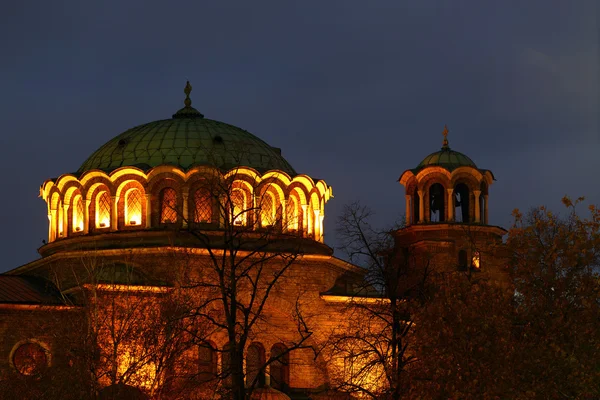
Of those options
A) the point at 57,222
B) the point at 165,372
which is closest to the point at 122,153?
the point at 57,222

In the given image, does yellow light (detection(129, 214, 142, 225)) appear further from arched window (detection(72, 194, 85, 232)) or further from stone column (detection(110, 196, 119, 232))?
arched window (detection(72, 194, 85, 232))

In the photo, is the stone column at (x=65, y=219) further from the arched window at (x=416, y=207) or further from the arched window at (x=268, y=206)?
the arched window at (x=416, y=207)

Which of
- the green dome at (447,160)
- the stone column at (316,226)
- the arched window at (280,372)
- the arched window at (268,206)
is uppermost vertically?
the green dome at (447,160)

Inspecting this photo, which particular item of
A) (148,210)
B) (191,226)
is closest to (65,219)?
(148,210)

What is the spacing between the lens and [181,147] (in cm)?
4212

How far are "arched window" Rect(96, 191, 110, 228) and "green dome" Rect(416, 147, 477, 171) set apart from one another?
10.8m

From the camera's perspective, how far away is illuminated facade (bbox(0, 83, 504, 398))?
3675cm

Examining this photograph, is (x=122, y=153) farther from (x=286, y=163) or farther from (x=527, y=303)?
(x=527, y=303)

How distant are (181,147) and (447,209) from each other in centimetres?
916

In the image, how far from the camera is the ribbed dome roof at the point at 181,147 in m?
41.7

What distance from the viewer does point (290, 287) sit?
39.7 meters


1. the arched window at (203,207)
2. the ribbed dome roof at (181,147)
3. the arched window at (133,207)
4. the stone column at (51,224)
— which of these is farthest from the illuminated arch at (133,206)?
the stone column at (51,224)

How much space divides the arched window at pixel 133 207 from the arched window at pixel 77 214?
65.6 inches

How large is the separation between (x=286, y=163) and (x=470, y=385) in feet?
68.6
